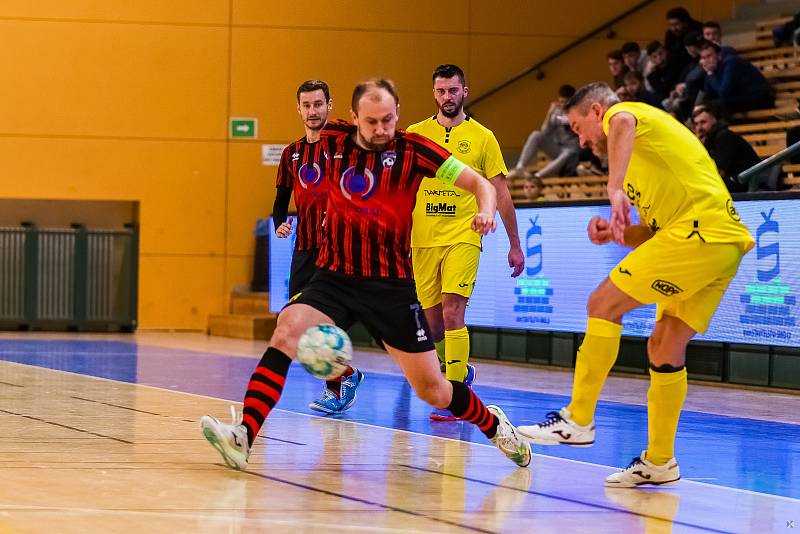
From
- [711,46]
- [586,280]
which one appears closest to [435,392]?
[586,280]

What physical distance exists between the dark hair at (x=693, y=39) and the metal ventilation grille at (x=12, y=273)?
1012 cm

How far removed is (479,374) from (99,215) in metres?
9.78

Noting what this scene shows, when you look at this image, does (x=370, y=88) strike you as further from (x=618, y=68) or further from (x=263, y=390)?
(x=618, y=68)

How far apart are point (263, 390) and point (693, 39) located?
1196 cm

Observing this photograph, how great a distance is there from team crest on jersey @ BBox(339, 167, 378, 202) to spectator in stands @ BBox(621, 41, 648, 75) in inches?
482

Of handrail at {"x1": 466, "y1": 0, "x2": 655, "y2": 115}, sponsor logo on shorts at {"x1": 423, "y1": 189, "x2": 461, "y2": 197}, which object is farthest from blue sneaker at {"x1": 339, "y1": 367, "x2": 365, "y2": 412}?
handrail at {"x1": 466, "y1": 0, "x2": 655, "y2": 115}

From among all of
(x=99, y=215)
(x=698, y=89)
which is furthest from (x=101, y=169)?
(x=698, y=89)

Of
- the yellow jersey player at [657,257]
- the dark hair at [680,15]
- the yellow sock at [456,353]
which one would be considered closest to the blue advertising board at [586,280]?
the yellow sock at [456,353]

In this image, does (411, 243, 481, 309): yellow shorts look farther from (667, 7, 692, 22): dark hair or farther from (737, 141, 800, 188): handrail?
(667, 7, 692, 22): dark hair

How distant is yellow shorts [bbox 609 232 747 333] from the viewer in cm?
589

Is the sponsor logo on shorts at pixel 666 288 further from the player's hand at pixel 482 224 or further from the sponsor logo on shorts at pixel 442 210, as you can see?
the sponsor logo on shorts at pixel 442 210

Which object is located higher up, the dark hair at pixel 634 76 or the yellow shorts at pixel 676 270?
the dark hair at pixel 634 76

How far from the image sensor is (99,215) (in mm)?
21203

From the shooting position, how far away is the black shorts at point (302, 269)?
888 centimetres
